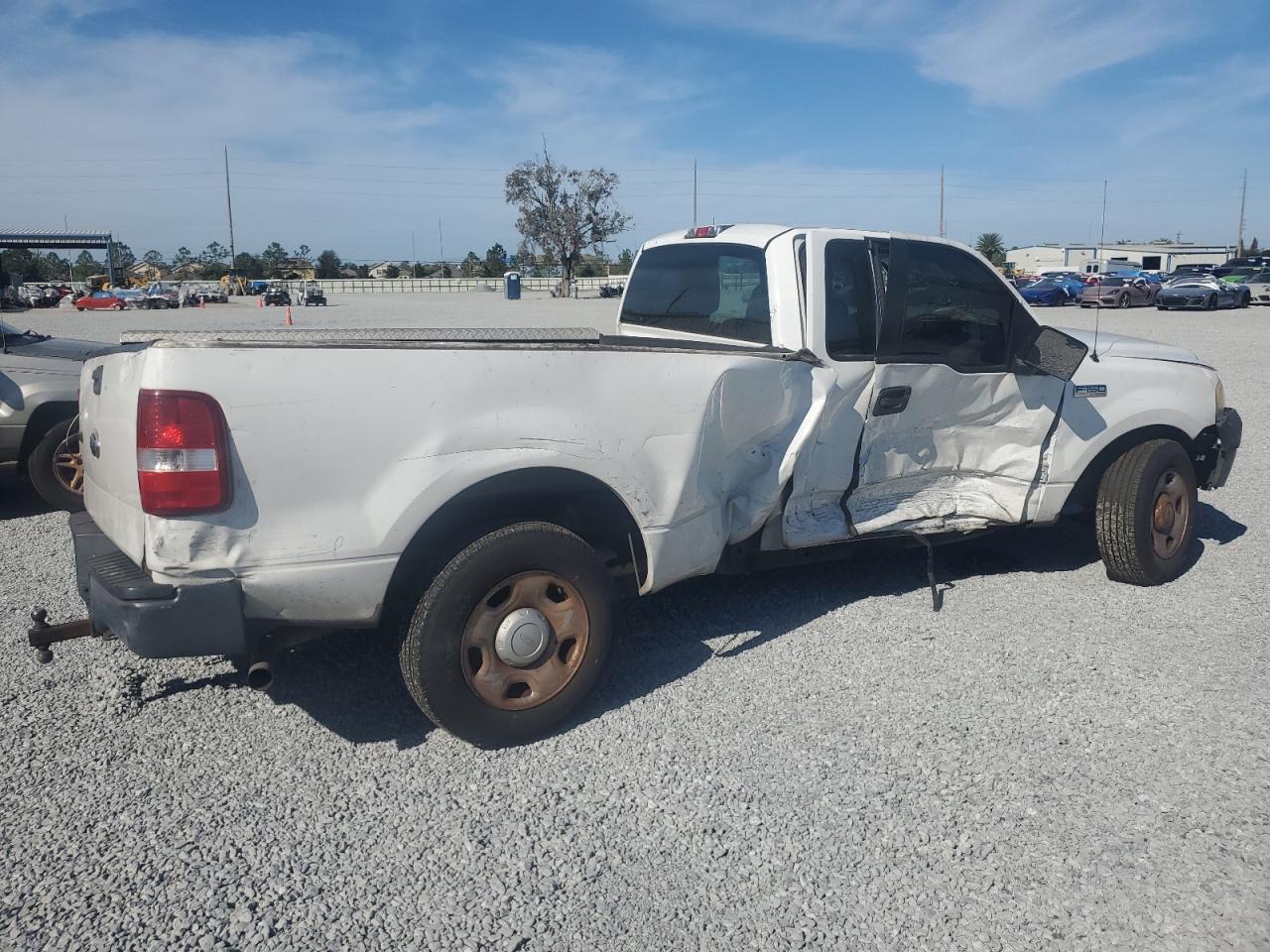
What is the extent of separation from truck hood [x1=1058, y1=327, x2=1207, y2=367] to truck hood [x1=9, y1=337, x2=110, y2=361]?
6.42 metres

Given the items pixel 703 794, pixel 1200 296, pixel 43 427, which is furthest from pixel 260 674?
pixel 1200 296

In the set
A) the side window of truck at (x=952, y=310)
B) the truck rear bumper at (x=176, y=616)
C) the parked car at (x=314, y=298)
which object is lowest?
the truck rear bumper at (x=176, y=616)

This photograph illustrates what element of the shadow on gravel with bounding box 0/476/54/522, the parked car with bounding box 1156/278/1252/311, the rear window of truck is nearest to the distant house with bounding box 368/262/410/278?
the parked car with bounding box 1156/278/1252/311

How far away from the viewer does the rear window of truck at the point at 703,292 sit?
482 cm

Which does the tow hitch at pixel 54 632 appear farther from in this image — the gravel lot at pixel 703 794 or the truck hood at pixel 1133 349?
the truck hood at pixel 1133 349

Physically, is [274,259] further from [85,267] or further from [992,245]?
[992,245]

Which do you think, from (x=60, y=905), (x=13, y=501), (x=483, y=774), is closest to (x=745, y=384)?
(x=483, y=774)

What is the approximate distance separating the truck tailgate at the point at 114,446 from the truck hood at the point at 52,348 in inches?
150

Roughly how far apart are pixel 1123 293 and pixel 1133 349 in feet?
124

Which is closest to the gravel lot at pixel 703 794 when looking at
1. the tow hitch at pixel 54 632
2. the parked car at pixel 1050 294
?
the tow hitch at pixel 54 632

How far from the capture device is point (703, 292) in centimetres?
524

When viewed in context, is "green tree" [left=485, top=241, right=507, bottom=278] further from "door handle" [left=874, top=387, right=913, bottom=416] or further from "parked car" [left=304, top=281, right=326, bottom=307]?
"door handle" [left=874, top=387, right=913, bottom=416]

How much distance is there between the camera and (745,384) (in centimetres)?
407

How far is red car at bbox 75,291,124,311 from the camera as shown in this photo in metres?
51.0
